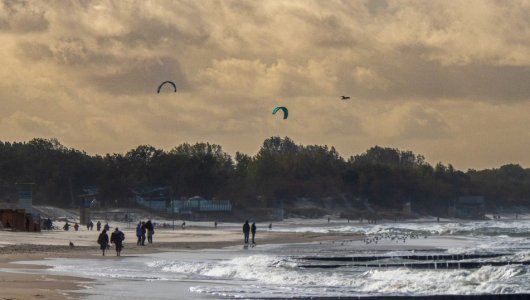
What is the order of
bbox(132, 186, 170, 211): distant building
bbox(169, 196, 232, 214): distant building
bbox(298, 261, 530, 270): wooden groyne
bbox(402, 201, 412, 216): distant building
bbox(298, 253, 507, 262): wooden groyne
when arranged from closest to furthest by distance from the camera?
bbox(298, 261, 530, 270): wooden groyne → bbox(298, 253, 507, 262): wooden groyne → bbox(132, 186, 170, 211): distant building → bbox(169, 196, 232, 214): distant building → bbox(402, 201, 412, 216): distant building

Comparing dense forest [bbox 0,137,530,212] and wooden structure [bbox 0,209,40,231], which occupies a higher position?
dense forest [bbox 0,137,530,212]

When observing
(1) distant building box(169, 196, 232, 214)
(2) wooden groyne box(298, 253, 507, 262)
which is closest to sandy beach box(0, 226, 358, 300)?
(2) wooden groyne box(298, 253, 507, 262)

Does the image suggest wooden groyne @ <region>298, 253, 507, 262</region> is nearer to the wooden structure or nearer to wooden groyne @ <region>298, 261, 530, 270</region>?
wooden groyne @ <region>298, 261, 530, 270</region>

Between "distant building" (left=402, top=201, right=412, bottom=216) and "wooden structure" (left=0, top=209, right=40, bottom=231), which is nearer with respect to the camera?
"wooden structure" (left=0, top=209, right=40, bottom=231)

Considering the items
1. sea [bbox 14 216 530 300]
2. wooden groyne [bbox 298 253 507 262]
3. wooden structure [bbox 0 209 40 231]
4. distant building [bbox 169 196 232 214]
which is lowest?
sea [bbox 14 216 530 300]

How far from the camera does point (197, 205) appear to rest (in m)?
132

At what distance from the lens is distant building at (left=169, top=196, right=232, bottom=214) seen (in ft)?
424

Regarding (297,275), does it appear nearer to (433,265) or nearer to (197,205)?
(433,265)

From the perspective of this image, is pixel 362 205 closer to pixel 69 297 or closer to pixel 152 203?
pixel 152 203

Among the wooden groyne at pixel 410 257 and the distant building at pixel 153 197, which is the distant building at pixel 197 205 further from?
the wooden groyne at pixel 410 257

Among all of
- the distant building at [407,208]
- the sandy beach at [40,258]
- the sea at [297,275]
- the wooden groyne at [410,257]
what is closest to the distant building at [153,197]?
the distant building at [407,208]

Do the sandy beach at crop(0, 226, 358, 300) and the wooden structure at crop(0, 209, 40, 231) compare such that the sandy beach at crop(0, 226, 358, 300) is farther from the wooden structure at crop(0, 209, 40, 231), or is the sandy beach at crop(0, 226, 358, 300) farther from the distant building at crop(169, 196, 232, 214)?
the distant building at crop(169, 196, 232, 214)

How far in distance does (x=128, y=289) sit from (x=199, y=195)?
115837 mm

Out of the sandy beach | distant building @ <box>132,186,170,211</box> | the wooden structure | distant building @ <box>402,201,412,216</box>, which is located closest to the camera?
the sandy beach
